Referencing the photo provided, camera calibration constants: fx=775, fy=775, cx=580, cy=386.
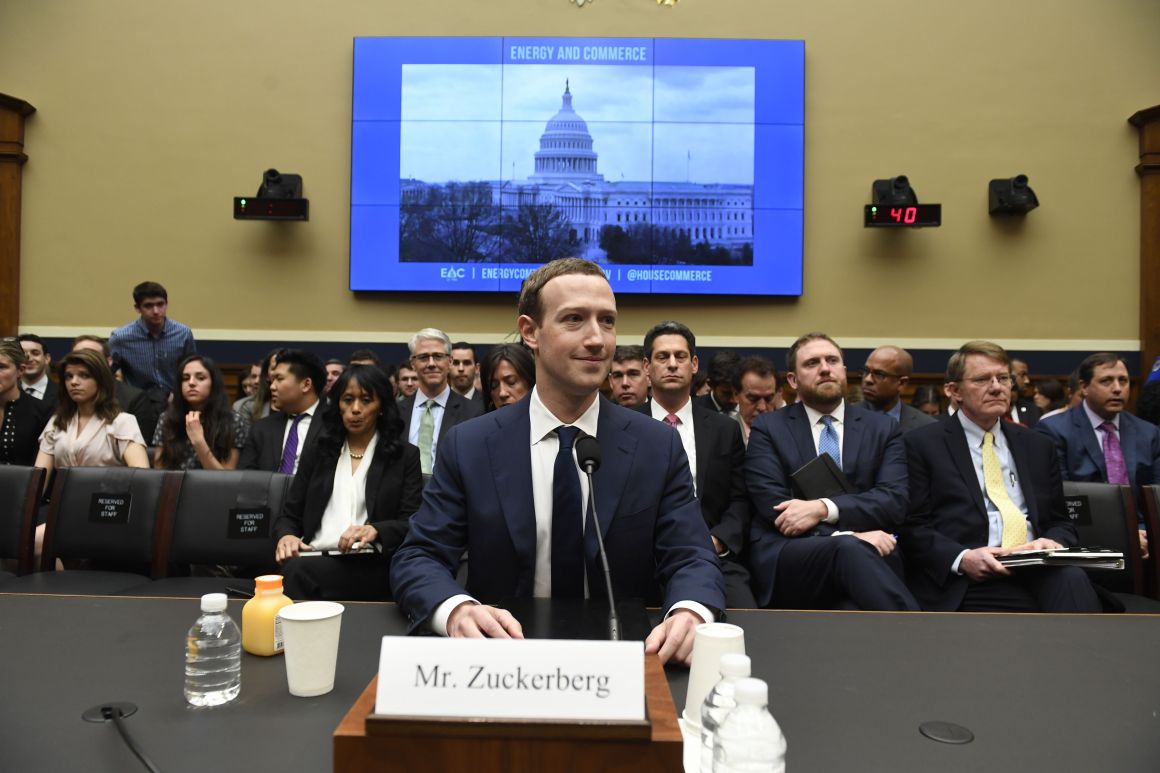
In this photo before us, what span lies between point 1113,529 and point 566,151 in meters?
5.05

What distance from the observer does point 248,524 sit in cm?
283

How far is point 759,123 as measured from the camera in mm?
6598

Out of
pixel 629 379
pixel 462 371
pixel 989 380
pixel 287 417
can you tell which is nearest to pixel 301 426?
pixel 287 417

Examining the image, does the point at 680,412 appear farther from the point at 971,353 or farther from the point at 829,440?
the point at 971,353

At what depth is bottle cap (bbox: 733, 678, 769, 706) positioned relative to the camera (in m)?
0.76

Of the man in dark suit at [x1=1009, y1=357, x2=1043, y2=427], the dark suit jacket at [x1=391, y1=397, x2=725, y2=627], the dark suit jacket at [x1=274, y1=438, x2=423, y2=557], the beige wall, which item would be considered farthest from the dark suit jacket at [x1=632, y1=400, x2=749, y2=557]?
the beige wall

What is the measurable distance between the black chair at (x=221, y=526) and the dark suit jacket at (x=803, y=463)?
176 centimetres

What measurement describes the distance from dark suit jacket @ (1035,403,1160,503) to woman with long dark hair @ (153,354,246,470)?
3.86 m

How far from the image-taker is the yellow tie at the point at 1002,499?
279cm

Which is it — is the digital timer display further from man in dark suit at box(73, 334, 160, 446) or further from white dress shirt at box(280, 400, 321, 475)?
man in dark suit at box(73, 334, 160, 446)

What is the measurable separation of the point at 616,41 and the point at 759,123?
1.41 m

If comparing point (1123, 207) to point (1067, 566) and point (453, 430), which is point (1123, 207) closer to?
point (1067, 566)

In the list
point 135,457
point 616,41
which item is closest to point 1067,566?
point 135,457

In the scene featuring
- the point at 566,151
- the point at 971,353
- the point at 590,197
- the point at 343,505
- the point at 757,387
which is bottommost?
the point at 343,505
